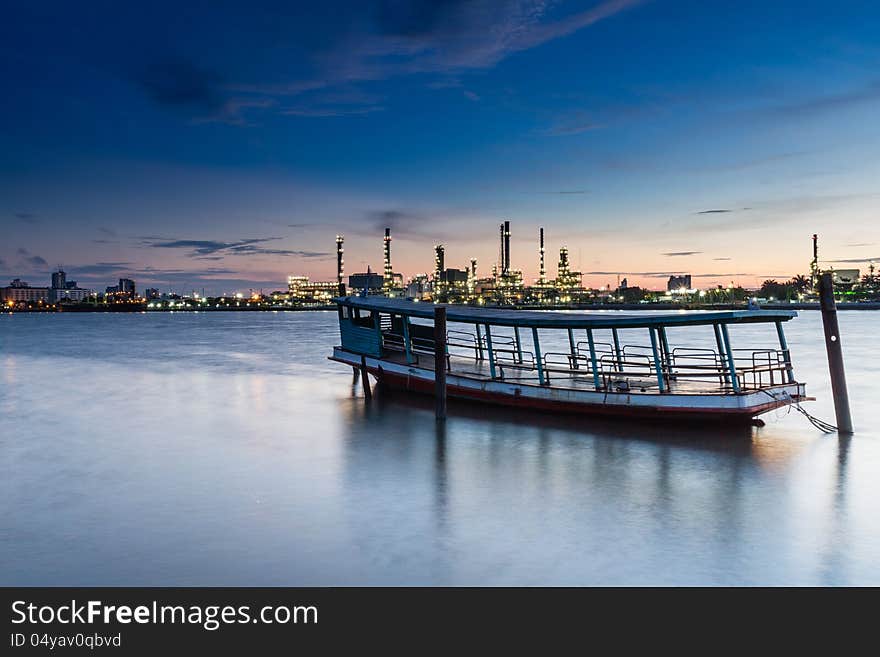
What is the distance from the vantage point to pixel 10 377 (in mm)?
43500

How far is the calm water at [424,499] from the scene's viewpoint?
1089cm

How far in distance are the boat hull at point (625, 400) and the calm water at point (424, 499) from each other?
83 centimetres

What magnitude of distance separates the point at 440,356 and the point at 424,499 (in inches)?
301

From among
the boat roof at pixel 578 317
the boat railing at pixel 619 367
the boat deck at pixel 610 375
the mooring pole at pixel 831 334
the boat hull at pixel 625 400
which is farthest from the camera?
the boat railing at pixel 619 367

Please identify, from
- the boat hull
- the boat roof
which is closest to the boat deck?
the boat hull

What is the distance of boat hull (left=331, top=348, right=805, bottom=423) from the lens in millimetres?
18875

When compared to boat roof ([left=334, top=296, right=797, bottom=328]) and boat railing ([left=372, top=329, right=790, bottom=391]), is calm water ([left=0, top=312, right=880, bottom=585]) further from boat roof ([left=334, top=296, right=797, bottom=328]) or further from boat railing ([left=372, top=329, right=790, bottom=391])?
boat roof ([left=334, top=296, right=797, bottom=328])

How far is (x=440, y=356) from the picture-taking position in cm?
2188

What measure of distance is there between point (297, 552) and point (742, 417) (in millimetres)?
14995

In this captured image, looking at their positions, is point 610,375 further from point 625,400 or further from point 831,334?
point 831,334
